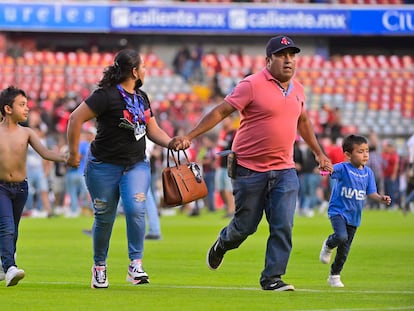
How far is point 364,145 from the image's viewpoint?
12.1 metres

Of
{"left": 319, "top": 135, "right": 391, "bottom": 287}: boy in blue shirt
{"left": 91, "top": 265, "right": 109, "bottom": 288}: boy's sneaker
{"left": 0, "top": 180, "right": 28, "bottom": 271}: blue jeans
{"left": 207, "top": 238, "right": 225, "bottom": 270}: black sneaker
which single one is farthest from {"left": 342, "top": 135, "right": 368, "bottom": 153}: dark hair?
{"left": 0, "top": 180, "right": 28, "bottom": 271}: blue jeans

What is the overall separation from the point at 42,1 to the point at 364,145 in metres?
35.1

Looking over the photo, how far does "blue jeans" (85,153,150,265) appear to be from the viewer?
10.9 meters

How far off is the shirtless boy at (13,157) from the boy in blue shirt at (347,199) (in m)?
2.83

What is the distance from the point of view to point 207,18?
156 feet

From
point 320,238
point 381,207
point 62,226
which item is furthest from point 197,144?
point 320,238

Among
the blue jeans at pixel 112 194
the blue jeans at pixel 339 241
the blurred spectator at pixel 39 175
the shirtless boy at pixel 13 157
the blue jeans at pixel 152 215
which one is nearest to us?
the blue jeans at pixel 112 194

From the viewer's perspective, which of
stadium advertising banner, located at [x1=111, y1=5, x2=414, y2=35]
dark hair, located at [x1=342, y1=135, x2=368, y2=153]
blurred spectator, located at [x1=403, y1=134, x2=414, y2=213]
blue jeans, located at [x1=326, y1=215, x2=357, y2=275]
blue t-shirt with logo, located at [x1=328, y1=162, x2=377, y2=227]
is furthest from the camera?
stadium advertising banner, located at [x1=111, y1=5, x2=414, y2=35]

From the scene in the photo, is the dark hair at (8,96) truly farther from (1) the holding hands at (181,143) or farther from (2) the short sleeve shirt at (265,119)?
(2) the short sleeve shirt at (265,119)

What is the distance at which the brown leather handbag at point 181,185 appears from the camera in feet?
35.9

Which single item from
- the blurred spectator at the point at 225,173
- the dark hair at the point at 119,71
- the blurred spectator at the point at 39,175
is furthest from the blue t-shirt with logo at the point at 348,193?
the blurred spectator at the point at 39,175

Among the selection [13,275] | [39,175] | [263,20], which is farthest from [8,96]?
[263,20]

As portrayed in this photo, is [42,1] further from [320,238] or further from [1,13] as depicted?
[320,238]

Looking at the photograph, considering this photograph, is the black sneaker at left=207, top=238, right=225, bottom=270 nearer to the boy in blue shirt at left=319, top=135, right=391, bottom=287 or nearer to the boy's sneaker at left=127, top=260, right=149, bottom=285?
the boy's sneaker at left=127, top=260, right=149, bottom=285
